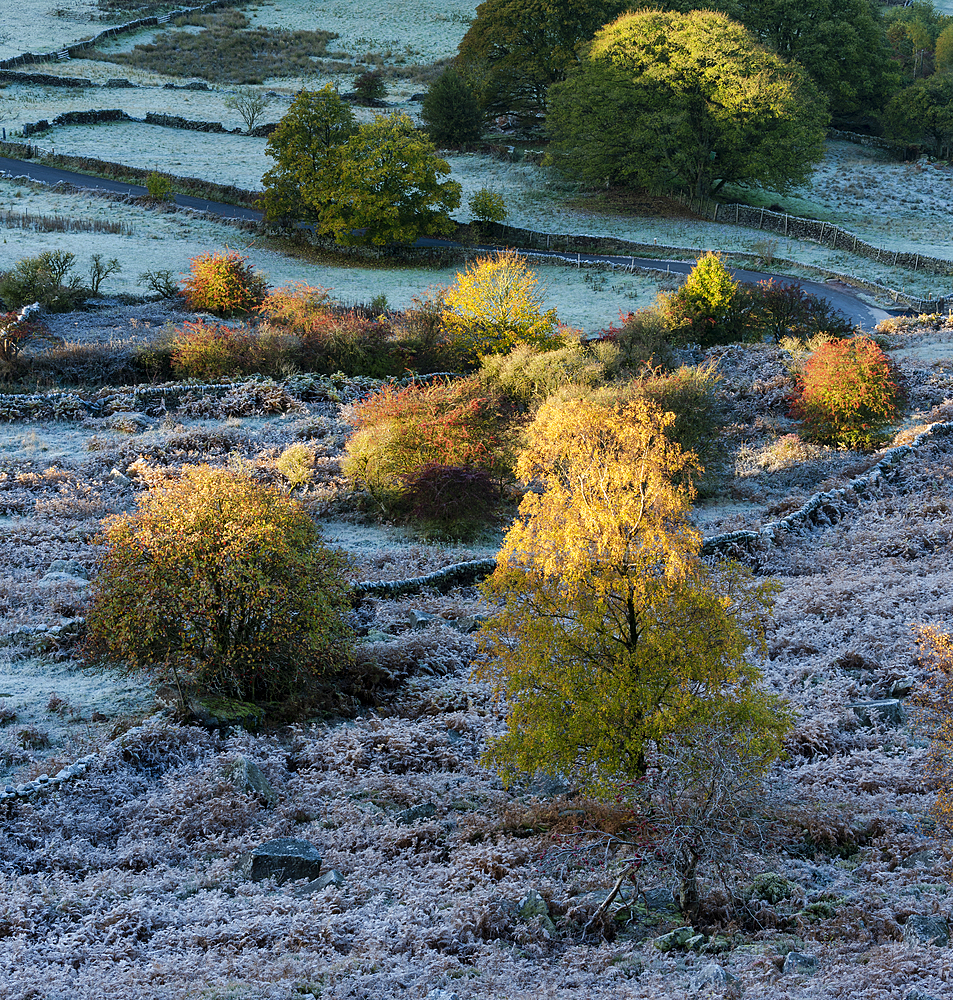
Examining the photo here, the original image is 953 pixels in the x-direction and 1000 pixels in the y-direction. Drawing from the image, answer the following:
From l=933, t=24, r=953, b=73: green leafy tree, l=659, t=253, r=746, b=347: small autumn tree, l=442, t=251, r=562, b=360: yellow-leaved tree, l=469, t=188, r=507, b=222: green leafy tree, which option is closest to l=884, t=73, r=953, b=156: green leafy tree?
l=933, t=24, r=953, b=73: green leafy tree

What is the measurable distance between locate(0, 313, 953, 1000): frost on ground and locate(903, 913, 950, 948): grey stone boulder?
6 cm

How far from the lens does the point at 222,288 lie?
34812 millimetres

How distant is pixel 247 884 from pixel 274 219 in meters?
41.7

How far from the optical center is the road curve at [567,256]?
125 feet

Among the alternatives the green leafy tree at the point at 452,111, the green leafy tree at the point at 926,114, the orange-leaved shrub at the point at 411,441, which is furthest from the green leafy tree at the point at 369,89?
the orange-leaved shrub at the point at 411,441

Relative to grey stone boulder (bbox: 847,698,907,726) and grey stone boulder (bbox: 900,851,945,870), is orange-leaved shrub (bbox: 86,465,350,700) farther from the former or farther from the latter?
grey stone boulder (bbox: 900,851,945,870)

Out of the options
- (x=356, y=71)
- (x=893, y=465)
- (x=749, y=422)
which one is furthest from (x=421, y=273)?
(x=356, y=71)

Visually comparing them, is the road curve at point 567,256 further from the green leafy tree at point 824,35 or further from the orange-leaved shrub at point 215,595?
the orange-leaved shrub at point 215,595

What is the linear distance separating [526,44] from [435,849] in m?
61.4

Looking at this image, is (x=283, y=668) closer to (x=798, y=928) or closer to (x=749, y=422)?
(x=798, y=928)

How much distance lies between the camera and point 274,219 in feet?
152

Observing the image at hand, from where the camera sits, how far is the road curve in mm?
38181

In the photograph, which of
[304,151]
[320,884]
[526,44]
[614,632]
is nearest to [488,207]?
[304,151]

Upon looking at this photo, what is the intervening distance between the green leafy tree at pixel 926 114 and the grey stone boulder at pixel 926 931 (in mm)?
68284
